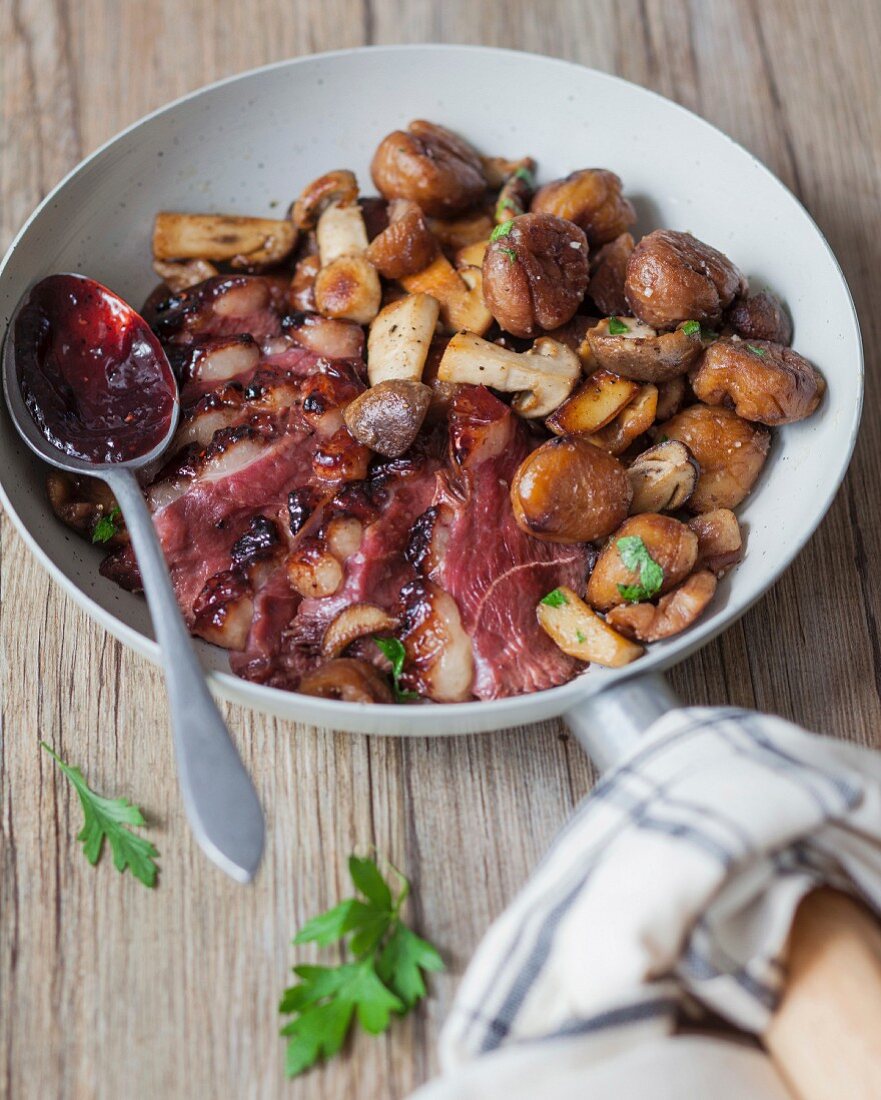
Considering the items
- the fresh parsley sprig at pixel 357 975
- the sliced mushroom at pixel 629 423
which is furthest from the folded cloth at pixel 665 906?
the sliced mushroom at pixel 629 423

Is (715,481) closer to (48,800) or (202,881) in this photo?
(202,881)

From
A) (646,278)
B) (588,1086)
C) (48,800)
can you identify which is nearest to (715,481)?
(646,278)

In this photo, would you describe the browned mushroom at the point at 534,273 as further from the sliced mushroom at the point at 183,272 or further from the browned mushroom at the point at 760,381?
the sliced mushroom at the point at 183,272

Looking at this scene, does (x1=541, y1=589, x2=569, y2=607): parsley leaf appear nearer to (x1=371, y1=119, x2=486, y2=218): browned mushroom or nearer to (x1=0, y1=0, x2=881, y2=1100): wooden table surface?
(x1=0, y1=0, x2=881, y2=1100): wooden table surface

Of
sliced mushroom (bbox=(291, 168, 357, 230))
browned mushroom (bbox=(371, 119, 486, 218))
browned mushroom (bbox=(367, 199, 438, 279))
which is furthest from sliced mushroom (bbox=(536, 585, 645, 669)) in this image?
sliced mushroom (bbox=(291, 168, 357, 230))

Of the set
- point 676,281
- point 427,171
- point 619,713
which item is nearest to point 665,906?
point 619,713

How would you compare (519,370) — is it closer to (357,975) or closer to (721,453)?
(721,453)
